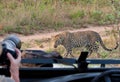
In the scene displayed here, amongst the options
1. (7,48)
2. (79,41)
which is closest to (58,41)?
(79,41)

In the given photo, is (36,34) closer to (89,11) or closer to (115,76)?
(89,11)

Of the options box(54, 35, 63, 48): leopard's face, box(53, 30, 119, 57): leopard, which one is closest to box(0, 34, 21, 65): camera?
box(53, 30, 119, 57): leopard

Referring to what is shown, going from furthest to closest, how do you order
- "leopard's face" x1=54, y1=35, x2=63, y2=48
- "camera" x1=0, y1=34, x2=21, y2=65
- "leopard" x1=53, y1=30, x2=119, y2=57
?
→ "leopard's face" x1=54, y1=35, x2=63, y2=48, "leopard" x1=53, y1=30, x2=119, y2=57, "camera" x1=0, y1=34, x2=21, y2=65

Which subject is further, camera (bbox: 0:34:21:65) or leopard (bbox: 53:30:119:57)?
leopard (bbox: 53:30:119:57)

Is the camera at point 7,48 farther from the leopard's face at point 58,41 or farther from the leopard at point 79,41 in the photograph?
the leopard's face at point 58,41

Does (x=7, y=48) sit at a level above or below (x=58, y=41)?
above

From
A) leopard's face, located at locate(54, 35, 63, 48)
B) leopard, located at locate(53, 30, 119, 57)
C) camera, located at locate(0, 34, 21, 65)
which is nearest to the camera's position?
camera, located at locate(0, 34, 21, 65)

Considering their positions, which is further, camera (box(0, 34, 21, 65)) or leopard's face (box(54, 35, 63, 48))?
leopard's face (box(54, 35, 63, 48))

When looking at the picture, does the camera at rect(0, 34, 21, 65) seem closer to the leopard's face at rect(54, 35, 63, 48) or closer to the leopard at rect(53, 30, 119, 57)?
the leopard at rect(53, 30, 119, 57)

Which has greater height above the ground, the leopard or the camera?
the camera

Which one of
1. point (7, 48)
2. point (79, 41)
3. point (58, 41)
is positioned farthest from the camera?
point (58, 41)

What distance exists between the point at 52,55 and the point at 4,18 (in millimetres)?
10309

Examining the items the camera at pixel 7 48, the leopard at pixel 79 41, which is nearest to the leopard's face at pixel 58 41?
the leopard at pixel 79 41

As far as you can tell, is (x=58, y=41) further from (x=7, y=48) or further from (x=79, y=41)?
(x=7, y=48)
